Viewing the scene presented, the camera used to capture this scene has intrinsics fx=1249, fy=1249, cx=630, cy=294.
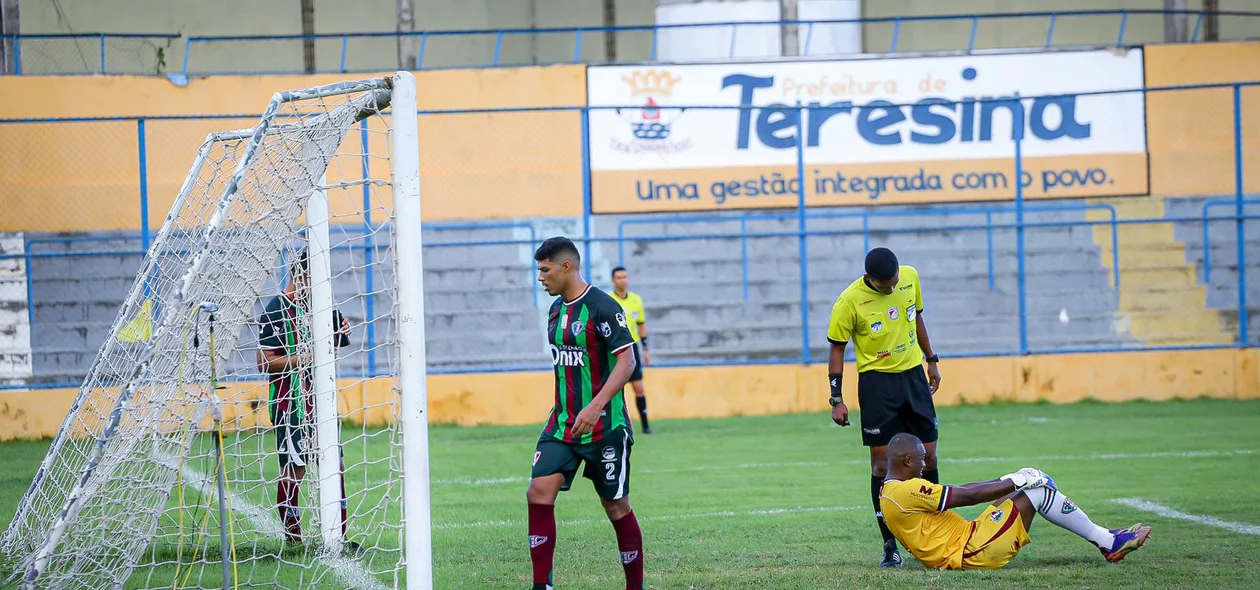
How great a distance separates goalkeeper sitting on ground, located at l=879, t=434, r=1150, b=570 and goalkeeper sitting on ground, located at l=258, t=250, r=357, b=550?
320 centimetres

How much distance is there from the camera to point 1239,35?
23.9 meters

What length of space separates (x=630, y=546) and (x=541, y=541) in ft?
1.39

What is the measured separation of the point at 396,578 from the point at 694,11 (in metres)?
17.2

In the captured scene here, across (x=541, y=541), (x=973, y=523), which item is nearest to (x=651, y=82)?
(x=973, y=523)

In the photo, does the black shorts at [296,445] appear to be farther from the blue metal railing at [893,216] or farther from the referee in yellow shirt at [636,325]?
the blue metal railing at [893,216]

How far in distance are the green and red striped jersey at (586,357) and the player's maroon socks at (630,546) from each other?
436mm

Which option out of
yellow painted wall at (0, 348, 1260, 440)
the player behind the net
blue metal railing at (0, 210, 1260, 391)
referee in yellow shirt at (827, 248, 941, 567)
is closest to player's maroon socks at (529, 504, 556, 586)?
the player behind the net

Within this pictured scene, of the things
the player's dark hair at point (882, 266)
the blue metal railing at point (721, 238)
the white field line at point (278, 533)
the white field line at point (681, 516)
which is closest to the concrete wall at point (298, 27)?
the blue metal railing at point (721, 238)

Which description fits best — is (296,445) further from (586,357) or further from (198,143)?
(198,143)

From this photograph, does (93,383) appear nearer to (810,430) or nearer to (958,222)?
(810,430)

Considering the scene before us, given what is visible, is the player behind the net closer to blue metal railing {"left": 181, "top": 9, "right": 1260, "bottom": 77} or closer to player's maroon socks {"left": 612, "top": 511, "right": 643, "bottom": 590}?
player's maroon socks {"left": 612, "top": 511, "right": 643, "bottom": 590}

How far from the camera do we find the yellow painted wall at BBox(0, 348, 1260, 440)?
16484 mm

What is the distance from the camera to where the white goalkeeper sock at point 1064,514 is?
645 cm

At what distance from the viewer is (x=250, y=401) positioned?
23.2ft
